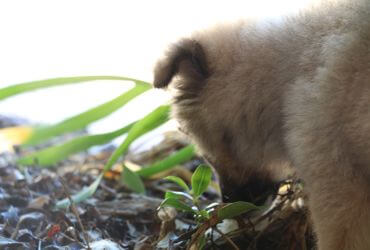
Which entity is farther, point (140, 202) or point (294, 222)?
point (140, 202)

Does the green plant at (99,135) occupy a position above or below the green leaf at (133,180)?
above

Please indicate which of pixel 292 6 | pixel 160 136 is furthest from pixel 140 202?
pixel 292 6

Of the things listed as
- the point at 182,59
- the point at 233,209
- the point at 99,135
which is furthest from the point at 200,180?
the point at 99,135

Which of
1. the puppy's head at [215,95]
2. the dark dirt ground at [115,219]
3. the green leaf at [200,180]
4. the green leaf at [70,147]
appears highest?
the puppy's head at [215,95]

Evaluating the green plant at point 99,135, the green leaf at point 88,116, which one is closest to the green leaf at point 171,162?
the green plant at point 99,135

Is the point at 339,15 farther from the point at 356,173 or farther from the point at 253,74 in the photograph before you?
the point at 356,173

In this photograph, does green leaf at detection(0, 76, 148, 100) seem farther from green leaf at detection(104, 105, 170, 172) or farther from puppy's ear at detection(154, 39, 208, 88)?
puppy's ear at detection(154, 39, 208, 88)

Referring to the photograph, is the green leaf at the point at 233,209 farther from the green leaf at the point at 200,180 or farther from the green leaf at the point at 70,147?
the green leaf at the point at 70,147
